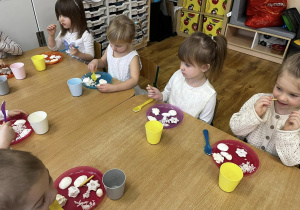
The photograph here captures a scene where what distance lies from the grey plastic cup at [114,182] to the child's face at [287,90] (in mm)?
774

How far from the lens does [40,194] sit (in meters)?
0.52

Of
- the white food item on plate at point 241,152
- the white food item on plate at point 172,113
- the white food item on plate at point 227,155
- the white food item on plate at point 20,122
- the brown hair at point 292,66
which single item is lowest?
the white food item on plate at point 241,152

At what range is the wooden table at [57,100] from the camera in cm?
101

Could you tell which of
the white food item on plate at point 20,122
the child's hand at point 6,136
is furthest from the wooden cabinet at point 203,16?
the child's hand at point 6,136

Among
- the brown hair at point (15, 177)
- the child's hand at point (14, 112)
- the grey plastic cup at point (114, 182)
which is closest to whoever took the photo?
the brown hair at point (15, 177)

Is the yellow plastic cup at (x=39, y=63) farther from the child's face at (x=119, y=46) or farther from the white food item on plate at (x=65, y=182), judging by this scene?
the white food item on plate at (x=65, y=182)

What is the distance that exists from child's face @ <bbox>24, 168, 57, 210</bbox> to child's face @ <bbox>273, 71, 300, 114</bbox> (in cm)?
98

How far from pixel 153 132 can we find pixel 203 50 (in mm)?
593

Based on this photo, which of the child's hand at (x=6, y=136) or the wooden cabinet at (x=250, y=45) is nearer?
the child's hand at (x=6, y=136)

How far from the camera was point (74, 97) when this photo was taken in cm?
123

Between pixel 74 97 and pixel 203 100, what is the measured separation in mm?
756

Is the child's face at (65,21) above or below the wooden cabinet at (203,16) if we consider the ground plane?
above

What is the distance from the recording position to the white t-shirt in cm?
127

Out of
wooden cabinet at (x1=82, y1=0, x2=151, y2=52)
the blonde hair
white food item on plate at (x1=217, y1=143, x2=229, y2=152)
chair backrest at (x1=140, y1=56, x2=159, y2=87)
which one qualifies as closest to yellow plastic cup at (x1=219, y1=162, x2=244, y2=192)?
white food item on plate at (x1=217, y1=143, x2=229, y2=152)
